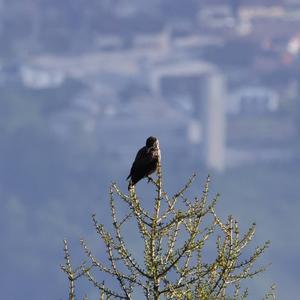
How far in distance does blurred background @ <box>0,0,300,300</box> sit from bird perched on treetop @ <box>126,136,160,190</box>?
114m

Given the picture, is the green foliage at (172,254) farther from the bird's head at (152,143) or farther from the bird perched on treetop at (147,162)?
the bird's head at (152,143)

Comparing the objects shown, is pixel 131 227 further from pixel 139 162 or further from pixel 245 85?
pixel 139 162

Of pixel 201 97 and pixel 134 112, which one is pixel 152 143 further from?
pixel 201 97

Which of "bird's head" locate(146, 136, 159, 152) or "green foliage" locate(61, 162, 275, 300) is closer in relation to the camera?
"green foliage" locate(61, 162, 275, 300)

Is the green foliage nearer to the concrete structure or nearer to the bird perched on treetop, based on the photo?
the bird perched on treetop

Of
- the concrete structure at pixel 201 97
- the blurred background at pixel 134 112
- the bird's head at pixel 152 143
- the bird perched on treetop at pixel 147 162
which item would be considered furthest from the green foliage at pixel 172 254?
the concrete structure at pixel 201 97

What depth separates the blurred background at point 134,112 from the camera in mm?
138750

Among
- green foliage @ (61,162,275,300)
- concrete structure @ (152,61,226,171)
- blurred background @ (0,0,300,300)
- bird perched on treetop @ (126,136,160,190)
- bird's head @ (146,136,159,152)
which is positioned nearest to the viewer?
green foliage @ (61,162,275,300)

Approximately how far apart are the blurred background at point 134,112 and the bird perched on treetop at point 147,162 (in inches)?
4494

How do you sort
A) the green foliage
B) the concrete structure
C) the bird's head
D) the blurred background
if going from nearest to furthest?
the green foliage < the bird's head < the blurred background < the concrete structure

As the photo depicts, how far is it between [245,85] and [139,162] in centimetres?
15754

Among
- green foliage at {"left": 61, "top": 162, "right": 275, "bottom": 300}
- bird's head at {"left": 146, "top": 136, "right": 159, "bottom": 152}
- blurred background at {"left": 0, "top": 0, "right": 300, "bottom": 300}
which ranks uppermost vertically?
blurred background at {"left": 0, "top": 0, "right": 300, "bottom": 300}

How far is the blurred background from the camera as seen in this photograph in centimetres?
13875

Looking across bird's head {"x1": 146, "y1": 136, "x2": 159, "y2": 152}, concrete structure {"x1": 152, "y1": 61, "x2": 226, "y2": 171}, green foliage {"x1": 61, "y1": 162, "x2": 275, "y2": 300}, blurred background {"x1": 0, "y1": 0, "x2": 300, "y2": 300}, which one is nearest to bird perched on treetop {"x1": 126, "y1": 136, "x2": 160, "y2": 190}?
bird's head {"x1": 146, "y1": 136, "x2": 159, "y2": 152}
